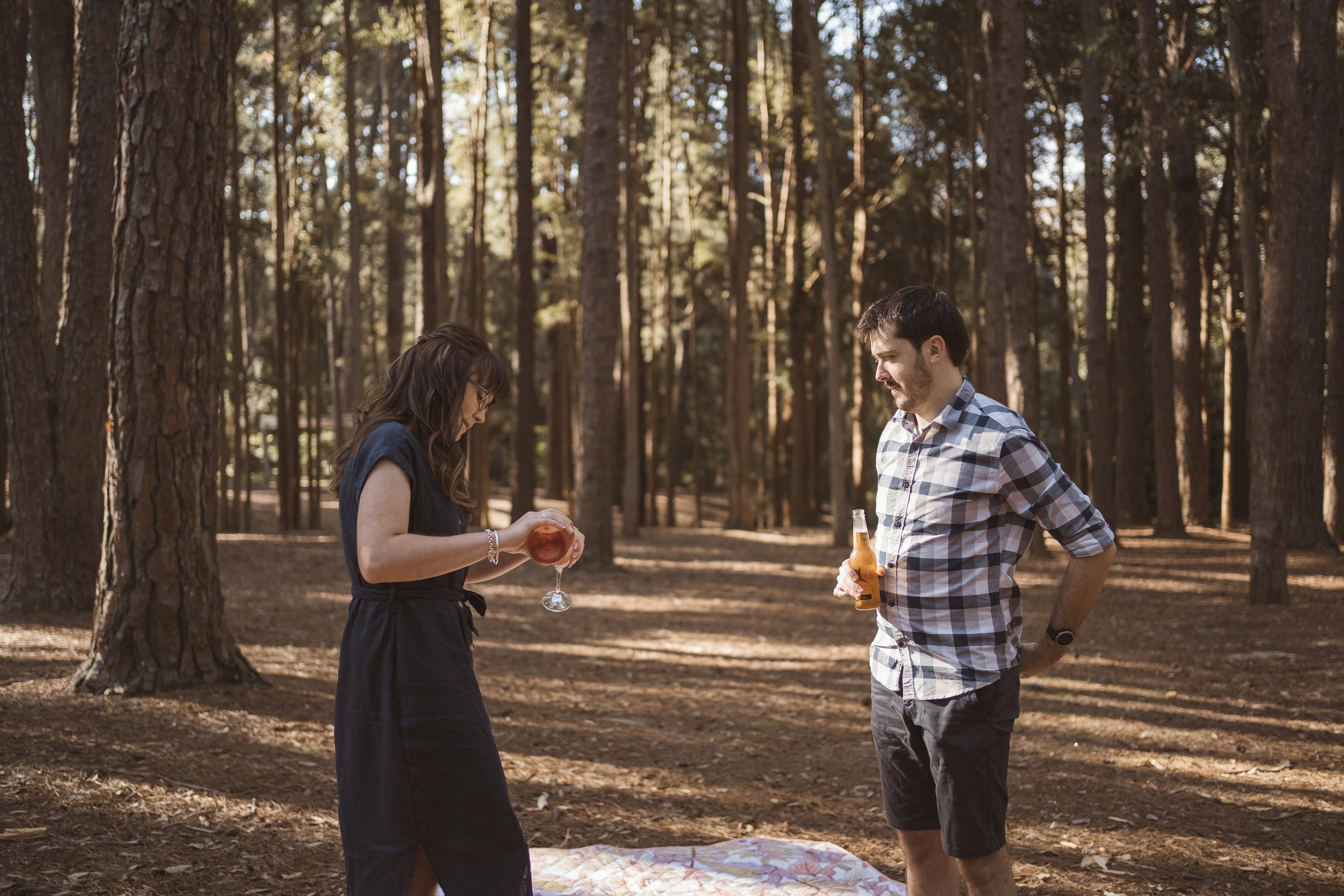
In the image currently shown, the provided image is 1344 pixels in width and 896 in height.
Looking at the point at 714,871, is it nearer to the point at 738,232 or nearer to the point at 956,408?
the point at 956,408

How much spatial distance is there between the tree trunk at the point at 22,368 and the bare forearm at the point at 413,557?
24.5 ft

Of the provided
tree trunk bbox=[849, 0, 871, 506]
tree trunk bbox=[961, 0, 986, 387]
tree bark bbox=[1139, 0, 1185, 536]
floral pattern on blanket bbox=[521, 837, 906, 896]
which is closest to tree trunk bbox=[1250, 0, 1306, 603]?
tree trunk bbox=[961, 0, 986, 387]

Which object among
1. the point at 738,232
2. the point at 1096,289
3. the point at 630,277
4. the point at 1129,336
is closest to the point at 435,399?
the point at 1096,289

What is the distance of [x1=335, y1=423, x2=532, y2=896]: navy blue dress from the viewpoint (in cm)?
243

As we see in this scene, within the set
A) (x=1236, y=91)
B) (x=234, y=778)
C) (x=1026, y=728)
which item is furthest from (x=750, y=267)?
(x=234, y=778)

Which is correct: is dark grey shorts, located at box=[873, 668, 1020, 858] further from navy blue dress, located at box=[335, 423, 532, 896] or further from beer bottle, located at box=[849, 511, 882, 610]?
navy blue dress, located at box=[335, 423, 532, 896]

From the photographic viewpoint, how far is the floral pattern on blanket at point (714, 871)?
3.88 metres

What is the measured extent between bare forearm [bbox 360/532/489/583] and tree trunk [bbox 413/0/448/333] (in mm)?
12129

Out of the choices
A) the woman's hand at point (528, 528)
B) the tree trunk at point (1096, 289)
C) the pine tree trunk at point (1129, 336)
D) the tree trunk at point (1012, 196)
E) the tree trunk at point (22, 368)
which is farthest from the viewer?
the pine tree trunk at point (1129, 336)

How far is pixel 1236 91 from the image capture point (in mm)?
10078

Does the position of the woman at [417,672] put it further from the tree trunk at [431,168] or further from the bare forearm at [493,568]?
the tree trunk at [431,168]

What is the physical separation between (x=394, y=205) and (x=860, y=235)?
32.5ft

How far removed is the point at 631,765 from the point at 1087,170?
10829mm

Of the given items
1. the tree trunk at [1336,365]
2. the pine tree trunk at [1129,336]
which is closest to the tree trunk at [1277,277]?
the tree trunk at [1336,365]
